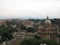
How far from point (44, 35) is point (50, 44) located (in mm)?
5502

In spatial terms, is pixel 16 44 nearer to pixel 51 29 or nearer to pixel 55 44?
pixel 55 44

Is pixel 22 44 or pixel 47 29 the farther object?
pixel 47 29

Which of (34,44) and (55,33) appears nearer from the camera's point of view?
(34,44)

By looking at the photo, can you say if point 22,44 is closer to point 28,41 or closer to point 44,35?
point 28,41

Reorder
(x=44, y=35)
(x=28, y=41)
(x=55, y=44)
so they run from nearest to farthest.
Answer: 1. (x=55, y=44)
2. (x=28, y=41)
3. (x=44, y=35)

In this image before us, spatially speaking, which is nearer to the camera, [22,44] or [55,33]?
[22,44]

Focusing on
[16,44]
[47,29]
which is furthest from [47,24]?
[16,44]

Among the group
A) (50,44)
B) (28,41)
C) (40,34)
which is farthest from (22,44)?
(40,34)

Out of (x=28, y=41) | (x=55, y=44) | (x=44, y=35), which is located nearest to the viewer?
(x=55, y=44)

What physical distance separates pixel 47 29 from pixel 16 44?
5094 millimetres

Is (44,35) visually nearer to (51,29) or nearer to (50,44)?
(51,29)

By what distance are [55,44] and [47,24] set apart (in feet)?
20.5

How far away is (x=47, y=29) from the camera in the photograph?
16.7m

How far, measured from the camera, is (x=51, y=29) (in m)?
16.8
